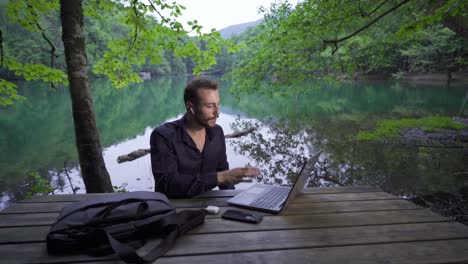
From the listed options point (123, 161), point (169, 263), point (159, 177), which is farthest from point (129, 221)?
point (123, 161)

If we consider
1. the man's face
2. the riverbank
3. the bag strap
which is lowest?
the riverbank

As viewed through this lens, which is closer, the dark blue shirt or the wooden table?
the wooden table

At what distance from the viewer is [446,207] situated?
4.66m

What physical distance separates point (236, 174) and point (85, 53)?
298 cm

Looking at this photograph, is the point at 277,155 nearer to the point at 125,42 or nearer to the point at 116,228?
the point at 125,42

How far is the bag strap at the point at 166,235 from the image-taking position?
119 centimetres

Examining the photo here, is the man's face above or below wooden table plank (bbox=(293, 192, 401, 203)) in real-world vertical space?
above

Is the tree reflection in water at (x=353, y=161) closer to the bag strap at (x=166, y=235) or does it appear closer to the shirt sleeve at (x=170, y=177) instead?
the shirt sleeve at (x=170, y=177)

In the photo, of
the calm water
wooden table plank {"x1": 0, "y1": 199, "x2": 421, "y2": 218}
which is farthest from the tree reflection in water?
wooden table plank {"x1": 0, "y1": 199, "x2": 421, "y2": 218}

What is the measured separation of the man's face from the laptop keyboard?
777 millimetres

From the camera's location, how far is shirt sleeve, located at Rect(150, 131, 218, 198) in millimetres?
2053

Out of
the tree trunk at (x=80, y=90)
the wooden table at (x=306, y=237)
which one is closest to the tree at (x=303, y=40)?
the tree trunk at (x=80, y=90)

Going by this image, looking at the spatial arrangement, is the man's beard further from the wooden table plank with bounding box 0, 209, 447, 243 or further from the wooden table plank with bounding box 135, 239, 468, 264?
the wooden table plank with bounding box 135, 239, 468, 264

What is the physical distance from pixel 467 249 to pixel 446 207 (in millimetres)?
4246
